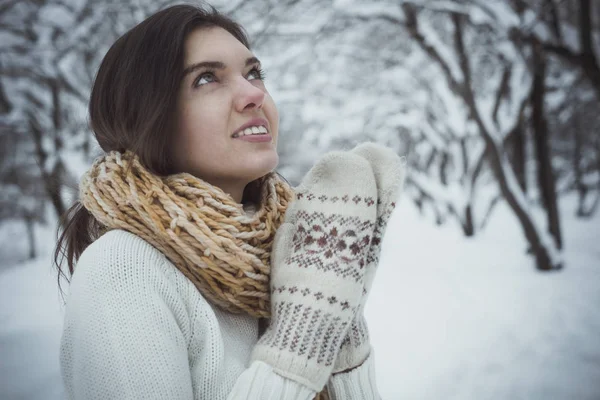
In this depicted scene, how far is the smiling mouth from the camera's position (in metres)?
1.08

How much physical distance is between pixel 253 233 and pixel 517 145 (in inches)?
249

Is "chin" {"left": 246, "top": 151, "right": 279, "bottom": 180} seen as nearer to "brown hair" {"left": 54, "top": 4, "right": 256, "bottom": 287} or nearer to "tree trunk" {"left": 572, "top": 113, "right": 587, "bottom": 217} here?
"brown hair" {"left": 54, "top": 4, "right": 256, "bottom": 287}

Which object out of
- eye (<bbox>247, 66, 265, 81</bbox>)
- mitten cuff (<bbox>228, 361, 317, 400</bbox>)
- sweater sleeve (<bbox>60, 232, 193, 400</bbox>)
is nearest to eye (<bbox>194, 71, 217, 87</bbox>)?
eye (<bbox>247, 66, 265, 81</bbox>)

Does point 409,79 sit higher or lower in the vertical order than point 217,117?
lower

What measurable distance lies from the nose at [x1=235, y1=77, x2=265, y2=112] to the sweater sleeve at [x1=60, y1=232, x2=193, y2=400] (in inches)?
20.0

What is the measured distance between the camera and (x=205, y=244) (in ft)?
2.97

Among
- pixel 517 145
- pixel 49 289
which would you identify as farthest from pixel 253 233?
pixel 49 289

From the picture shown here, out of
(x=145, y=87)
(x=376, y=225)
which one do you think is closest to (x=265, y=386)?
(x=376, y=225)

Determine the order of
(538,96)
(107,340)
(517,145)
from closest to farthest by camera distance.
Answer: (107,340), (538,96), (517,145)

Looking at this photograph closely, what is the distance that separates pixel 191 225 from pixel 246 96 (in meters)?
0.42

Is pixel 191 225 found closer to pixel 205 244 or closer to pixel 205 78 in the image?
pixel 205 244

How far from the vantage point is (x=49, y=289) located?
670 cm

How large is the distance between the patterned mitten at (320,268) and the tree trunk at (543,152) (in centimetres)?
457

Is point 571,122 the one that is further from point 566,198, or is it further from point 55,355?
point 55,355
